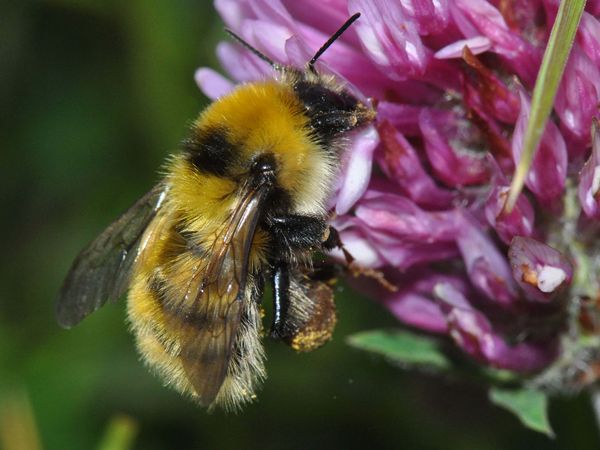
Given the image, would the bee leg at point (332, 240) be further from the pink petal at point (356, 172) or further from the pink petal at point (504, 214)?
the pink petal at point (504, 214)

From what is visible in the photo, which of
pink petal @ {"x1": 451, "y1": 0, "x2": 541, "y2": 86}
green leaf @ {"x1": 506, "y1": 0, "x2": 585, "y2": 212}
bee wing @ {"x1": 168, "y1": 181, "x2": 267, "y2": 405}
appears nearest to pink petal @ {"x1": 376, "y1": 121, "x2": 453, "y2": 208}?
pink petal @ {"x1": 451, "y1": 0, "x2": 541, "y2": 86}

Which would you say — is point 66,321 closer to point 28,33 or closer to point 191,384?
point 191,384

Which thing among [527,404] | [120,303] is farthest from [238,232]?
[120,303]

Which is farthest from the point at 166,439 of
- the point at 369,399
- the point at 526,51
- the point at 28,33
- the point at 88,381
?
the point at 526,51

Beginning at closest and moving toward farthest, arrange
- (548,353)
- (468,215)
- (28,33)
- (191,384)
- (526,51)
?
(191,384) → (526,51) → (468,215) → (548,353) → (28,33)

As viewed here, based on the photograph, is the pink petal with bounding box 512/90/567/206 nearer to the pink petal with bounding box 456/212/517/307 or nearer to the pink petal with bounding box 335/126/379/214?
the pink petal with bounding box 456/212/517/307

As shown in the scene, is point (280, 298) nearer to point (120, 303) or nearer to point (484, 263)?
point (484, 263)

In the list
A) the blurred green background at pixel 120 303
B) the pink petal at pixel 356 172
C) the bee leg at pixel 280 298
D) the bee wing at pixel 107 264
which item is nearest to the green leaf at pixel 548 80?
the pink petal at pixel 356 172
